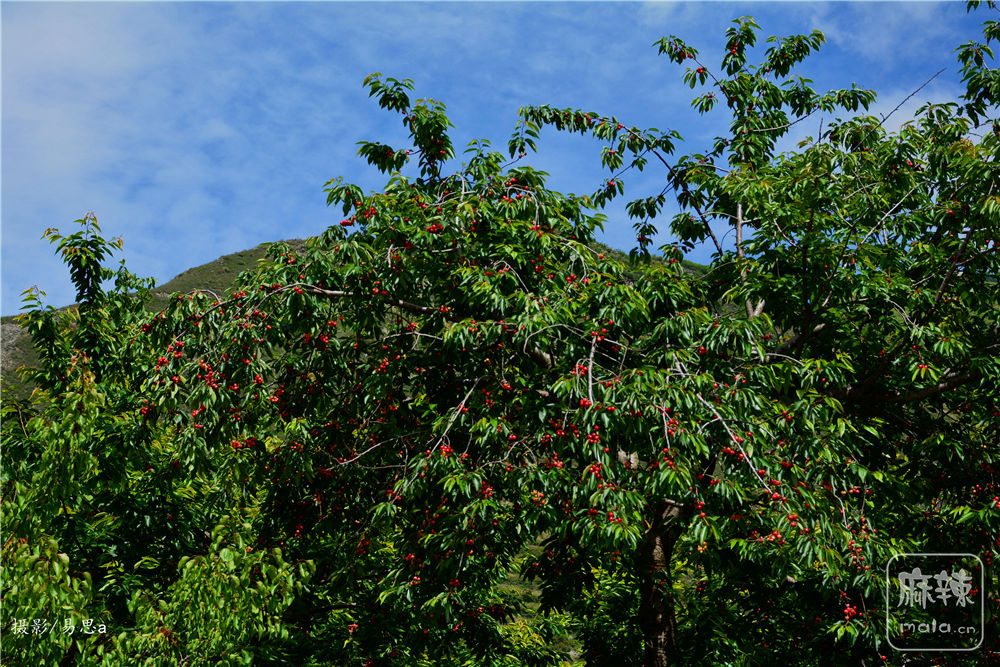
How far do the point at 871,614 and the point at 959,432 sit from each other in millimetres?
2211

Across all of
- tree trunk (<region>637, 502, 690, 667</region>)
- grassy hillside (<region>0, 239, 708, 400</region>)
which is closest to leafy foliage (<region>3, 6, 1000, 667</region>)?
tree trunk (<region>637, 502, 690, 667</region>)

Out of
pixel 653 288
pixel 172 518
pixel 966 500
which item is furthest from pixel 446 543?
pixel 966 500

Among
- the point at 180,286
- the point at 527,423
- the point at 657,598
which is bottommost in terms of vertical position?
the point at 657,598

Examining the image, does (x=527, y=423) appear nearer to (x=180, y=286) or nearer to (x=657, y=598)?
(x=657, y=598)

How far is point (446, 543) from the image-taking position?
6051 mm

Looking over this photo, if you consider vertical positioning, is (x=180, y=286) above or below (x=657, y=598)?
above

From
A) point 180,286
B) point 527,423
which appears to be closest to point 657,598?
point 527,423

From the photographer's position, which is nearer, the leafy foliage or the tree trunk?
the leafy foliage

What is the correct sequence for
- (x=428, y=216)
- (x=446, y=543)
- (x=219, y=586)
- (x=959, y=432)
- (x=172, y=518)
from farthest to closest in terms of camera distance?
1. (x=172, y=518)
2. (x=959, y=432)
3. (x=428, y=216)
4. (x=446, y=543)
5. (x=219, y=586)

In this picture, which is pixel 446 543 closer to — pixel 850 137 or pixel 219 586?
pixel 219 586

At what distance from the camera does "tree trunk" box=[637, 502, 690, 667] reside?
25.4 feet

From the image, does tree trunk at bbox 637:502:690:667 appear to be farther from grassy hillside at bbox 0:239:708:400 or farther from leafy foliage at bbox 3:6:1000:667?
grassy hillside at bbox 0:239:708:400

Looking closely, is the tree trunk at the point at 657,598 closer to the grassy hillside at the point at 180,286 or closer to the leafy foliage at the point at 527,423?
the leafy foliage at the point at 527,423

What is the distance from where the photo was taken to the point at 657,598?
789cm
